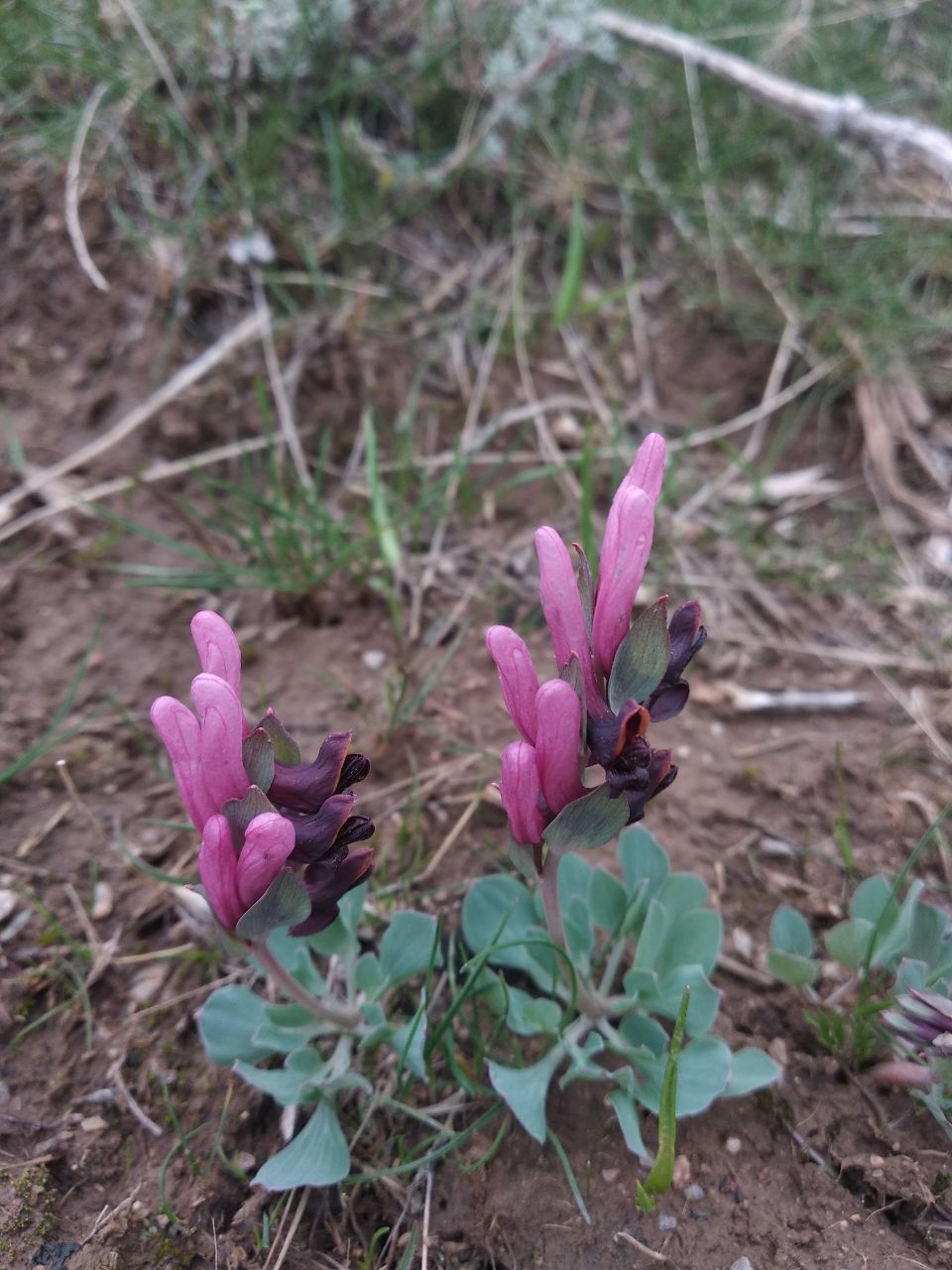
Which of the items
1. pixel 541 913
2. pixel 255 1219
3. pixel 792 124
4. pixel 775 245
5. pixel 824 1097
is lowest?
pixel 824 1097

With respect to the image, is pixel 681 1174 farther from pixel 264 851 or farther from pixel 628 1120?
pixel 264 851

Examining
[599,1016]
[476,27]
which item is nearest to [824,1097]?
[599,1016]

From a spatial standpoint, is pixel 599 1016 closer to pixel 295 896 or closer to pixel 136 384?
pixel 295 896

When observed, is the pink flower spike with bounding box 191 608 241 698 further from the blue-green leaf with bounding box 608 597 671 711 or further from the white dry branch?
the white dry branch

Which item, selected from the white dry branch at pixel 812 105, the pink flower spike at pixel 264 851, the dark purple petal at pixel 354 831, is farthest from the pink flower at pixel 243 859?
the white dry branch at pixel 812 105

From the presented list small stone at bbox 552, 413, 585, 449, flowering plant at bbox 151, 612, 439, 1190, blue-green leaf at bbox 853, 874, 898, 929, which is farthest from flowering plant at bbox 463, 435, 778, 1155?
small stone at bbox 552, 413, 585, 449
